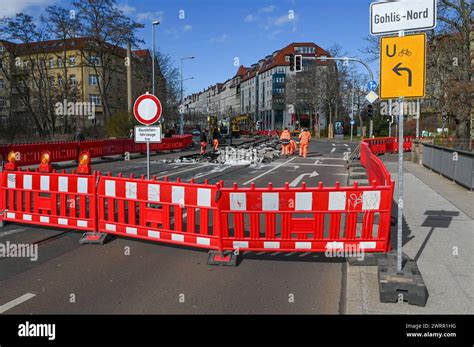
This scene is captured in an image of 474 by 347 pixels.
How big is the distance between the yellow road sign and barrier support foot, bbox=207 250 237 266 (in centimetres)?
281

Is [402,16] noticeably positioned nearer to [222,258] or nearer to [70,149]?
[222,258]

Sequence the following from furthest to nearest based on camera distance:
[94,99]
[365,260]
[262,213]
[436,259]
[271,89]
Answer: [271,89] → [94,99] → [262,213] → [436,259] → [365,260]

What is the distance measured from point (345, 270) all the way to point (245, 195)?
1.62 meters

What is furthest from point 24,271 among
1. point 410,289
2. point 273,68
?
point 273,68

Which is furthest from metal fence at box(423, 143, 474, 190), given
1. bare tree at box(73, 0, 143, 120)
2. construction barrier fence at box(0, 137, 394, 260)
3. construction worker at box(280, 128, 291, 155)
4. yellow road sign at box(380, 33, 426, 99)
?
bare tree at box(73, 0, 143, 120)

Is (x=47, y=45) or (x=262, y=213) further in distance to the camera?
(x=47, y=45)

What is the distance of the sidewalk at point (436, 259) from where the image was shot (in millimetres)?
4172

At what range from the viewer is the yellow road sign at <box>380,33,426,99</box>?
172 inches

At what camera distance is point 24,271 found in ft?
17.7

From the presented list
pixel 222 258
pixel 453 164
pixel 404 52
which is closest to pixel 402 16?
pixel 404 52

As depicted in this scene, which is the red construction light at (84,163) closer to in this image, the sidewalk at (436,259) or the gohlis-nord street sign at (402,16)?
the sidewalk at (436,259)

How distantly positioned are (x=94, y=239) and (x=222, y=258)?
7.46 ft

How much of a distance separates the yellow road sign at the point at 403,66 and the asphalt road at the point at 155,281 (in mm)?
2308

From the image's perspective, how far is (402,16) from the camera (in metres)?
4.43
